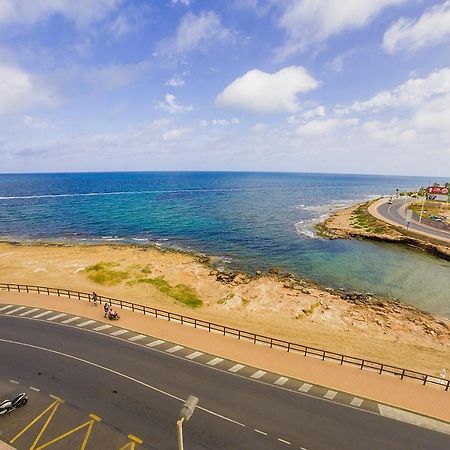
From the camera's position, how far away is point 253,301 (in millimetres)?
41656

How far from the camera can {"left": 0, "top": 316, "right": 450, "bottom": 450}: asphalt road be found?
17453mm

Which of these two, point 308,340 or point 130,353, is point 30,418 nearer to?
point 130,353

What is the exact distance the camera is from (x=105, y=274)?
5084 centimetres

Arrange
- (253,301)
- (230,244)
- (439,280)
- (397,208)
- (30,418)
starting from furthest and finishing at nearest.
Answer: (397,208)
(230,244)
(439,280)
(253,301)
(30,418)

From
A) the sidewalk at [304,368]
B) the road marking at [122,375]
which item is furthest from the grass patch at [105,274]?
the road marking at [122,375]

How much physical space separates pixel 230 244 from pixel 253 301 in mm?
29467

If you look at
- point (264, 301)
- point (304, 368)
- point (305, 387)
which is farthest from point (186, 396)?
point (264, 301)

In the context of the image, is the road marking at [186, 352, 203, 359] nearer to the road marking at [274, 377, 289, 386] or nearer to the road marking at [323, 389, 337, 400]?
the road marking at [274, 377, 289, 386]

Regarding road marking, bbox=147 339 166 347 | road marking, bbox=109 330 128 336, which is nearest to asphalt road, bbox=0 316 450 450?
road marking, bbox=147 339 166 347

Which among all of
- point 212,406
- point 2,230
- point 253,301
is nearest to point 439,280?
point 253,301

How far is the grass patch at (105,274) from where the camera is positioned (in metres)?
48.8

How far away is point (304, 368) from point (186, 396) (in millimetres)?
10054

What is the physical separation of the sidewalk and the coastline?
4.94 m

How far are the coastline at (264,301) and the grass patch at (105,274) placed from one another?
45cm
